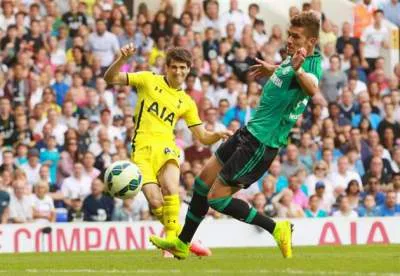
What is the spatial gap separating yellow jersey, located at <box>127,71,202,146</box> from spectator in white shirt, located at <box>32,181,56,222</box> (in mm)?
5891

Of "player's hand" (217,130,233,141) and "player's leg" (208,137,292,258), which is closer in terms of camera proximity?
"player's leg" (208,137,292,258)

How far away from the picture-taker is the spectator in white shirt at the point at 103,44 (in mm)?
25578

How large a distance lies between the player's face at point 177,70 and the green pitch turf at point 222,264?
1.97m

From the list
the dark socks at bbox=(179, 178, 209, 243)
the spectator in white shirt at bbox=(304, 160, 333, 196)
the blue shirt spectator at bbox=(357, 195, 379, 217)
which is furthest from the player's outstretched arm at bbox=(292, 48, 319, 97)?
the spectator in white shirt at bbox=(304, 160, 333, 196)

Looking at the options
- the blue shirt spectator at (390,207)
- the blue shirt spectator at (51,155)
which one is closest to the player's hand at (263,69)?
the blue shirt spectator at (390,207)

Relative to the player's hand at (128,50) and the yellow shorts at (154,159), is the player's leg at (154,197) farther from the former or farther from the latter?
the player's hand at (128,50)

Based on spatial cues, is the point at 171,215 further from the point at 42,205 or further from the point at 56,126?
the point at 56,126

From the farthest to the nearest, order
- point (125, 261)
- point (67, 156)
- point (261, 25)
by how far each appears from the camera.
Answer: point (261, 25), point (67, 156), point (125, 261)

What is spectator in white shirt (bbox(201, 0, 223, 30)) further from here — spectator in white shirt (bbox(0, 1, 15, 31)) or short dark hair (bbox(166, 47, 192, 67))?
short dark hair (bbox(166, 47, 192, 67))

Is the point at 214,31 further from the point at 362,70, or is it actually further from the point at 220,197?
the point at 220,197

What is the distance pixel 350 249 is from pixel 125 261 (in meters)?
3.76

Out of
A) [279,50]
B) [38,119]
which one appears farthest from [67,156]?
[279,50]

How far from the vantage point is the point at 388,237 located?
67.8 ft

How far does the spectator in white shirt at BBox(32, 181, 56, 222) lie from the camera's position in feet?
69.8
